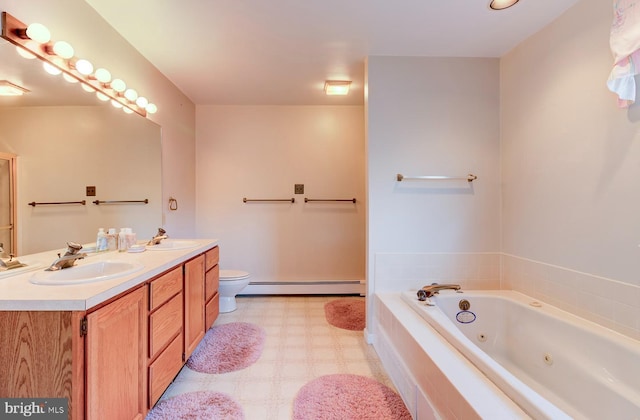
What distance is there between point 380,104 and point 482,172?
95 centimetres

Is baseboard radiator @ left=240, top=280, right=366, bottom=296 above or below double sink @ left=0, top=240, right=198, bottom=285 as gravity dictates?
below

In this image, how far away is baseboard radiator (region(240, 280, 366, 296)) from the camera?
337cm

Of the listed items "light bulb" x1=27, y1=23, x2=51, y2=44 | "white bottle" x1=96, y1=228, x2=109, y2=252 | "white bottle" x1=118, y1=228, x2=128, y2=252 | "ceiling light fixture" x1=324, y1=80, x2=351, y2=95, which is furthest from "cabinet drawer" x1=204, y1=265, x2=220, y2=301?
"ceiling light fixture" x1=324, y1=80, x2=351, y2=95

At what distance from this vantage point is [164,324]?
151cm

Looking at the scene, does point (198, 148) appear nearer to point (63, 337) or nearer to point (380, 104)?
point (380, 104)

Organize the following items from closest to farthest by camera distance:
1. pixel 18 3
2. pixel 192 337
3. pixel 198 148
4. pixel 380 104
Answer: pixel 18 3, pixel 192 337, pixel 380 104, pixel 198 148

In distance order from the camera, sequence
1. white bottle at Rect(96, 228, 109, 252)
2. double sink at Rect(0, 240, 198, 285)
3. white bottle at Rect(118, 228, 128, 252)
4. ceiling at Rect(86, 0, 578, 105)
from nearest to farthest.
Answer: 1. double sink at Rect(0, 240, 198, 285)
2. ceiling at Rect(86, 0, 578, 105)
3. white bottle at Rect(96, 228, 109, 252)
4. white bottle at Rect(118, 228, 128, 252)

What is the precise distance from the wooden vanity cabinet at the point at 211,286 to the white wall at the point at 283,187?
981 millimetres

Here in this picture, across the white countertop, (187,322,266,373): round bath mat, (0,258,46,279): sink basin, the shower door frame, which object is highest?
the shower door frame

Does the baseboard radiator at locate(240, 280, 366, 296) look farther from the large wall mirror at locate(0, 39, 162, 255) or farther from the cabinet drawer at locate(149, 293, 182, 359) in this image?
the cabinet drawer at locate(149, 293, 182, 359)

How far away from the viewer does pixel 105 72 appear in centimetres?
174

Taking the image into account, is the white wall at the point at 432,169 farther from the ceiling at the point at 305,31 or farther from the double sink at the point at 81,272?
the double sink at the point at 81,272

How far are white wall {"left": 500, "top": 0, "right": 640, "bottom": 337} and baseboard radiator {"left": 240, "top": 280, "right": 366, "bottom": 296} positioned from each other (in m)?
1.64

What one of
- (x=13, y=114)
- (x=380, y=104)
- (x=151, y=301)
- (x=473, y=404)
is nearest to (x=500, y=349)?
(x=473, y=404)
